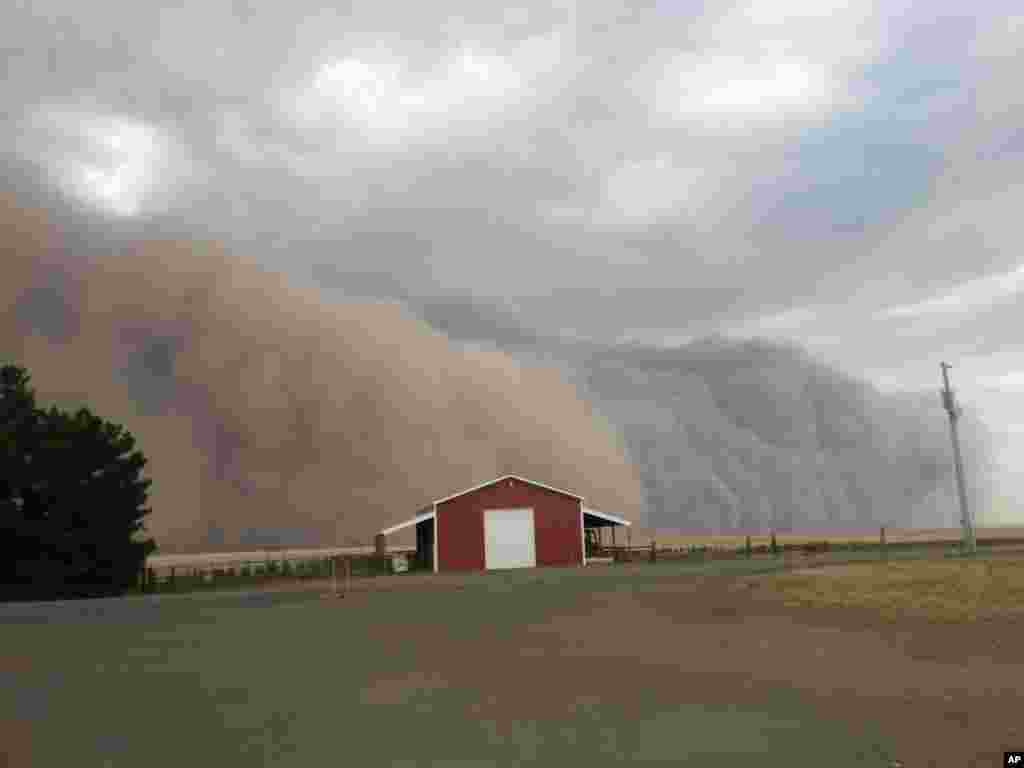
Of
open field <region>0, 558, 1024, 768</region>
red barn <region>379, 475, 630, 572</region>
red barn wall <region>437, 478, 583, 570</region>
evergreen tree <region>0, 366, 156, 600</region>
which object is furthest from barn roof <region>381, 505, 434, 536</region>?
open field <region>0, 558, 1024, 768</region>

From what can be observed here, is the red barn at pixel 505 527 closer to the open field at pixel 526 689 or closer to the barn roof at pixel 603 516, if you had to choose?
the barn roof at pixel 603 516

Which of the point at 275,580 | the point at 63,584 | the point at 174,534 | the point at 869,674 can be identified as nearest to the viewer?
the point at 869,674

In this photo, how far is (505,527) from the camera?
46.0 m

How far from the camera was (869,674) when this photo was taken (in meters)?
11.9

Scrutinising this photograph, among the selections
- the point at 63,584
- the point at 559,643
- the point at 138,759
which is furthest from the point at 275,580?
the point at 138,759

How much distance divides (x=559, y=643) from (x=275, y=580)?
2999 cm

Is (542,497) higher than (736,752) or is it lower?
higher

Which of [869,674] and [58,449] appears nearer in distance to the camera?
[869,674]

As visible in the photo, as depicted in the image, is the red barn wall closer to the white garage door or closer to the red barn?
the red barn

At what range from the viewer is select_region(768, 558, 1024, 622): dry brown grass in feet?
58.5

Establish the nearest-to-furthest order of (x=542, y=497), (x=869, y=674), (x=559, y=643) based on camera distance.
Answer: (x=869, y=674), (x=559, y=643), (x=542, y=497)

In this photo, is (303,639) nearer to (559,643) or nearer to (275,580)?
(559,643)

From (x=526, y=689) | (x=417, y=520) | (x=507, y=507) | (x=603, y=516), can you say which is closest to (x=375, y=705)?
(x=526, y=689)

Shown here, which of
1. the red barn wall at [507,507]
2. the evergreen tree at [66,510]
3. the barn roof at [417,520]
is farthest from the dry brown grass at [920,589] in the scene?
the evergreen tree at [66,510]
